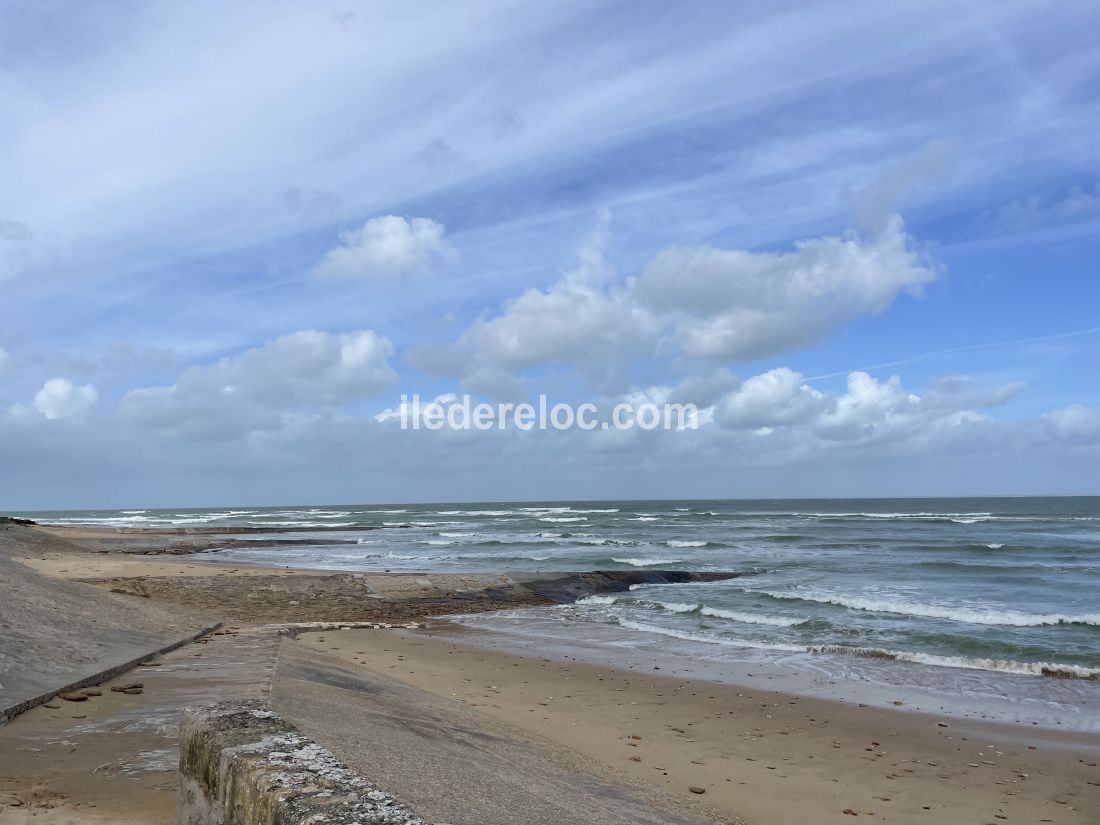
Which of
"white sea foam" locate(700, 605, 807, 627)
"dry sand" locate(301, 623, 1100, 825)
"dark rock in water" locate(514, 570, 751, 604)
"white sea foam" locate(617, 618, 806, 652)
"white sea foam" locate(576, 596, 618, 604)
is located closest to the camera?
"dry sand" locate(301, 623, 1100, 825)

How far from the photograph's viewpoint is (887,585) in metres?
25.0

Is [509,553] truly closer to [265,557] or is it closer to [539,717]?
[265,557]

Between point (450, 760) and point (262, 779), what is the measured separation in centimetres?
288

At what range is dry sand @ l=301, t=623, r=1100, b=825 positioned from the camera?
7047 millimetres

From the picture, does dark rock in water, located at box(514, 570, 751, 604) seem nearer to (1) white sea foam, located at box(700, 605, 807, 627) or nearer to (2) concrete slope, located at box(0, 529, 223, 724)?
(1) white sea foam, located at box(700, 605, 807, 627)

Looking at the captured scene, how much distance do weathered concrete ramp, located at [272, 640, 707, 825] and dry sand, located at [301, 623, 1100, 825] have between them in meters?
1.17

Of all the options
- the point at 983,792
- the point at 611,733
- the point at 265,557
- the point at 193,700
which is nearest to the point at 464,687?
the point at 611,733

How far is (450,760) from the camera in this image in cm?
534

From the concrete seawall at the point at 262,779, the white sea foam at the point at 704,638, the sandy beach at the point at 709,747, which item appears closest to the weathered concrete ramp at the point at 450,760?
the sandy beach at the point at 709,747

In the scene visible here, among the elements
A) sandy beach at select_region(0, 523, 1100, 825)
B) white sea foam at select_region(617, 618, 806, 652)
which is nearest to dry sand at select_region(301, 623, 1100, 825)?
sandy beach at select_region(0, 523, 1100, 825)

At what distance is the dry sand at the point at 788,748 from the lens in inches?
277

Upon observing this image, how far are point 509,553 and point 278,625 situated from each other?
2353cm

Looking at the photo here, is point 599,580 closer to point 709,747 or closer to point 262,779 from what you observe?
point 709,747

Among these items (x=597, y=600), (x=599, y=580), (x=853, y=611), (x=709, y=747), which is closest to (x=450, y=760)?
(x=709, y=747)
